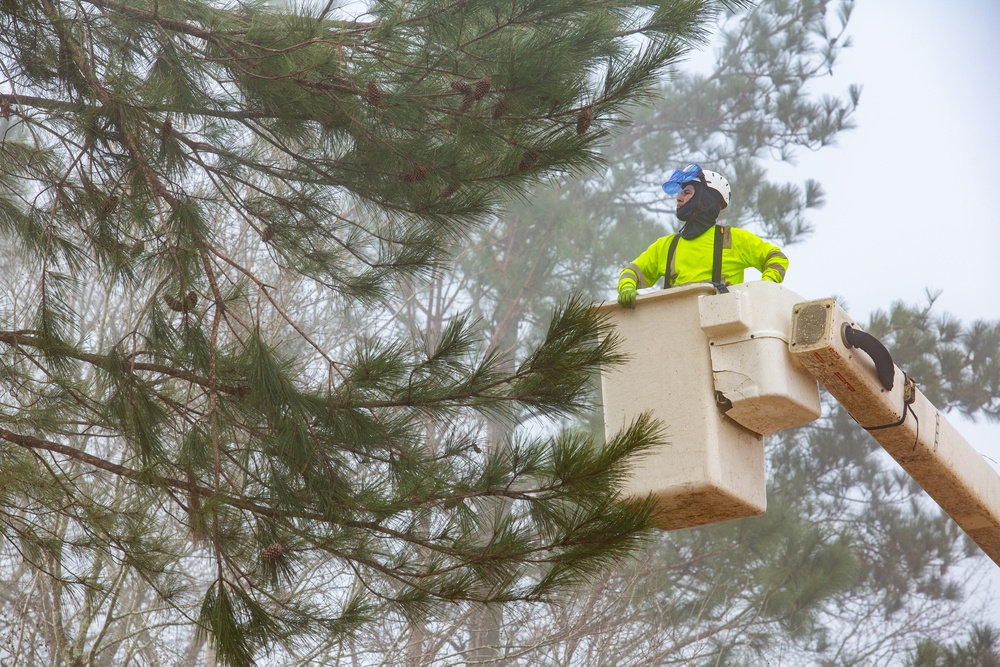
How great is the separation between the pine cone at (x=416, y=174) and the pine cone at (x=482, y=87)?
0.33 m

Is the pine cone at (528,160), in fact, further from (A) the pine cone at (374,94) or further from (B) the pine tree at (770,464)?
(B) the pine tree at (770,464)

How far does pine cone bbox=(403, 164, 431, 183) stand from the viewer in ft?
12.1

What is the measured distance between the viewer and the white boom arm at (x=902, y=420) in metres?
3.16

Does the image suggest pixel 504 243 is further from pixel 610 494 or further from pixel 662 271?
pixel 610 494

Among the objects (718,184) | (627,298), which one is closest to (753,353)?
(627,298)

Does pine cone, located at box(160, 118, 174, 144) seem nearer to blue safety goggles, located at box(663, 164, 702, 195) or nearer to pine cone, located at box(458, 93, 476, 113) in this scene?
pine cone, located at box(458, 93, 476, 113)

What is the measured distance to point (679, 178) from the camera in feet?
12.8

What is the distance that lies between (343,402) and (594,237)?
334 inches

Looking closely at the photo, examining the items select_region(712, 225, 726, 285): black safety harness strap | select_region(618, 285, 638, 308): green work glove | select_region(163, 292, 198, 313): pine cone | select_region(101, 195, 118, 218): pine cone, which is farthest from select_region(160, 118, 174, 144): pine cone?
select_region(712, 225, 726, 285): black safety harness strap

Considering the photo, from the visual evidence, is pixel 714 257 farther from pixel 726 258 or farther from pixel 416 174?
pixel 416 174

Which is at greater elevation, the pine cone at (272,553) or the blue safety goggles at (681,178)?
the blue safety goggles at (681,178)

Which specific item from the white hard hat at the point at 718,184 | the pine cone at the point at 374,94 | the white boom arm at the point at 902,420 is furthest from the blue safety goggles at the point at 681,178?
the pine cone at the point at 374,94

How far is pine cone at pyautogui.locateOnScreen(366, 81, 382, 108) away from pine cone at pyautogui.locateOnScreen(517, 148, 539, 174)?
0.45 m

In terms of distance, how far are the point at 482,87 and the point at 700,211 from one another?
0.82 m
